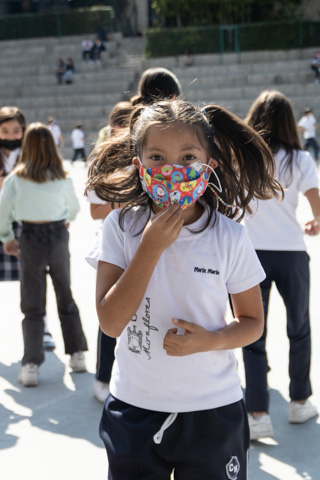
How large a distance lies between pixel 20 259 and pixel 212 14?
31244mm

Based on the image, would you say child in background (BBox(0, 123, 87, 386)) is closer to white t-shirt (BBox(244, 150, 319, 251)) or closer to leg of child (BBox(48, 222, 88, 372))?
leg of child (BBox(48, 222, 88, 372))

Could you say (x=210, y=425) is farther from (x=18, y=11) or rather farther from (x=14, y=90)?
(x=18, y=11)

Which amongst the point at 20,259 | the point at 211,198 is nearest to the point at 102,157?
the point at 211,198

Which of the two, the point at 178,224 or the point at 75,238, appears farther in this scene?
the point at 75,238

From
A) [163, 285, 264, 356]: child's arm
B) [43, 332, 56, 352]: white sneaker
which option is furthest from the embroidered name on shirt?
[43, 332, 56, 352]: white sneaker

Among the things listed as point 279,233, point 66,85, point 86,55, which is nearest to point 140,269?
point 279,233

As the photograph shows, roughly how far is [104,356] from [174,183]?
7.98ft

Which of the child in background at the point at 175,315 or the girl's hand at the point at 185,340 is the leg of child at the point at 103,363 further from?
the girl's hand at the point at 185,340

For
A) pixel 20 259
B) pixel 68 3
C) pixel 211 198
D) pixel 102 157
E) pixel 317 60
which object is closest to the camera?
pixel 211 198

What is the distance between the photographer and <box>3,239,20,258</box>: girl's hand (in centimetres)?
504

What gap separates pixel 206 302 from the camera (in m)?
2.22

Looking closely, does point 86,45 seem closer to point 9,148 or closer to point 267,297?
point 9,148

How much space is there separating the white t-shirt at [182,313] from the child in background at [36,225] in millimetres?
2667

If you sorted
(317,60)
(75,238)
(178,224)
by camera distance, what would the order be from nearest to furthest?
(178,224)
(75,238)
(317,60)
